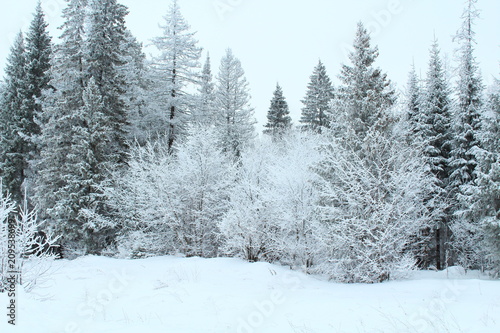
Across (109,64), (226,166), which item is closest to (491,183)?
(226,166)

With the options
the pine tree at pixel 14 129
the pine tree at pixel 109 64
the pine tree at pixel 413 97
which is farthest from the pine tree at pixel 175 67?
the pine tree at pixel 413 97

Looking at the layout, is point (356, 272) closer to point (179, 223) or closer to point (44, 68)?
point (179, 223)

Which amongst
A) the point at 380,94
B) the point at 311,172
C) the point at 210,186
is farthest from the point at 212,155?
the point at 380,94

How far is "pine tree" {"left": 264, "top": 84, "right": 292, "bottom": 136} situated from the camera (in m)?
32.9

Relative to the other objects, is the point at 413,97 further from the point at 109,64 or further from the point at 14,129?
the point at 14,129

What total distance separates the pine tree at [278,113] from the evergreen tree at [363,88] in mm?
18376

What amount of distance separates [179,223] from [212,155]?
11.6ft

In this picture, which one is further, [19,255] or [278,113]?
[278,113]

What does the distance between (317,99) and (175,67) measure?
1537cm

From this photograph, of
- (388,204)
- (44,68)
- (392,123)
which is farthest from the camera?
(44,68)

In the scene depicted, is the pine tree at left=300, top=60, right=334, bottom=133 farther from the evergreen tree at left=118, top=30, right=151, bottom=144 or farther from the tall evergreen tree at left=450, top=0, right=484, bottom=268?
the evergreen tree at left=118, top=30, right=151, bottom=144

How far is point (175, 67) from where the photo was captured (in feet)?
75.3

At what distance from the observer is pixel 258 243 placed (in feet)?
42.7

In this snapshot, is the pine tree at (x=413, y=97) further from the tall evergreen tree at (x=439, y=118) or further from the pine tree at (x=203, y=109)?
the pine tree at (x=203, y=109)
